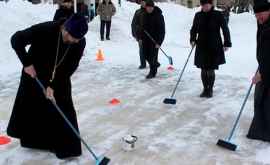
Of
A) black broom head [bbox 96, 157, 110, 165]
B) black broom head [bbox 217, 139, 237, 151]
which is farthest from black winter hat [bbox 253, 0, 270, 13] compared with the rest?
black broom head [bbox 96, 157, 110, 165]

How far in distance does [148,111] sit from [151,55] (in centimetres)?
247

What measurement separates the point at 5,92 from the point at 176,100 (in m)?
3.06

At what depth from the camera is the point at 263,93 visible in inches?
211

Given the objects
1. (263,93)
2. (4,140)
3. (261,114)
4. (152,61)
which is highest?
(263,93)

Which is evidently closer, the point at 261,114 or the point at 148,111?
the point at 261,114

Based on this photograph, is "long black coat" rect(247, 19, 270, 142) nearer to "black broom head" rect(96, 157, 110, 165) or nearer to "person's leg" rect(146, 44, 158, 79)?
"black broom head" rect(96, 157, 110, 165)

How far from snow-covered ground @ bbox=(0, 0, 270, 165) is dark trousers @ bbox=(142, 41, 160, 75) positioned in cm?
25

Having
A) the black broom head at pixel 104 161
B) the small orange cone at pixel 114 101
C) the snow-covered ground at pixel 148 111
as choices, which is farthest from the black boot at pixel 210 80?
the black broom head at pixel 104 161

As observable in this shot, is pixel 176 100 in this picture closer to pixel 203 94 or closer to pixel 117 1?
pixel 203 94

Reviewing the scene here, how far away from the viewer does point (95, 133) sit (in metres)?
5.73

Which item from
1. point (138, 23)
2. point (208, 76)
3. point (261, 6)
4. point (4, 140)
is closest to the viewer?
point (261, 6)

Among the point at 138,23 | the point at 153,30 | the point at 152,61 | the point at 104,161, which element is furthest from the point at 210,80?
the point at 104,161

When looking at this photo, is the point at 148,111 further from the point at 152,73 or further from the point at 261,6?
the point at 261,6

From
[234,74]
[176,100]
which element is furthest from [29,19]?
[176,100]
